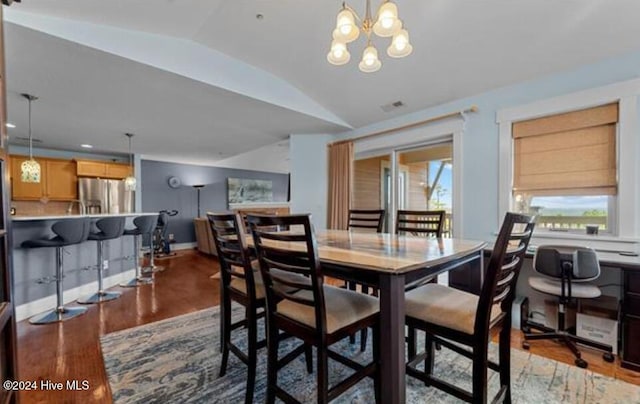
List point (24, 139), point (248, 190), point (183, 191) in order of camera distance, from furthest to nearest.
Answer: point (248, 190)
point (183, 191)
point (24, 139)

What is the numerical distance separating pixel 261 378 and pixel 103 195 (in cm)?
592

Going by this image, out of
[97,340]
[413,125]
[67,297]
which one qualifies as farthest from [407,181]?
[67,297]

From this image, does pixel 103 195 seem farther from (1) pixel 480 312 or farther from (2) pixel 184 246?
(1) pixel 480 312

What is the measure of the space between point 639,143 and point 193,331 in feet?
13.0

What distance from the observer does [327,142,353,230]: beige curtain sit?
4250mm

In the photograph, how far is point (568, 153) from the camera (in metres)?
2.56

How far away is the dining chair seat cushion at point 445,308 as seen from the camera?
1.24m

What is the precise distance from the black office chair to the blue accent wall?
7176mm

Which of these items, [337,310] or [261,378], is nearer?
[337,310]

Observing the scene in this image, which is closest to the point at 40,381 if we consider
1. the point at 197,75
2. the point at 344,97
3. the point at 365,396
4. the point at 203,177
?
the point at 365,396

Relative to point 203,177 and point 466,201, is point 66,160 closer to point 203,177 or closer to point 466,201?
point 203,177

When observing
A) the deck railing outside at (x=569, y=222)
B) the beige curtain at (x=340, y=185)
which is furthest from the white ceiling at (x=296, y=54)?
the deck railing outside at (x=569, y=222)

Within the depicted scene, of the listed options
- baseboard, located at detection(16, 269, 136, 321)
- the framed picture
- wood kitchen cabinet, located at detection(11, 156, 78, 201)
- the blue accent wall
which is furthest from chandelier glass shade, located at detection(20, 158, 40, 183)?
the framed picture

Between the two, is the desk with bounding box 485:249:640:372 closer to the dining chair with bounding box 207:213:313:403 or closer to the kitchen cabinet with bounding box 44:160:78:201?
the dining chair with bounding box 207:213:313:403
